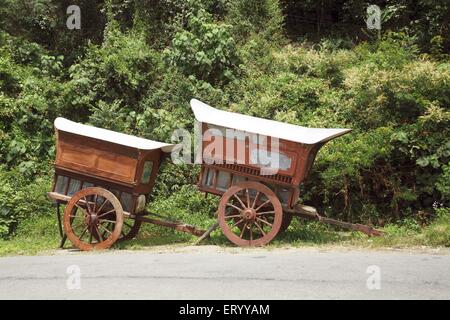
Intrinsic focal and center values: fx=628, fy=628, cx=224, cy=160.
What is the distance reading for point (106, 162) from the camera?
1055cm

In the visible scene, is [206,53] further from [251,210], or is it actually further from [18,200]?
[251,210]

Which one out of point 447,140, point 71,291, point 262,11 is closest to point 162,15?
point 262,11

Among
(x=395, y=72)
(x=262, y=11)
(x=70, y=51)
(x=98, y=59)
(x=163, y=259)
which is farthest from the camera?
(x=70, y=51)

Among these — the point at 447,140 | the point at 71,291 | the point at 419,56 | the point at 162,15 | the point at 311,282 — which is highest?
the point at 162,15

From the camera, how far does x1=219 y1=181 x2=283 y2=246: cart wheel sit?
33.5ft

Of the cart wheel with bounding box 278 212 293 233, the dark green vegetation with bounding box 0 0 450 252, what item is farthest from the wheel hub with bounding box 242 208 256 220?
the dark green vegetation with bounding box 0 0 450 252

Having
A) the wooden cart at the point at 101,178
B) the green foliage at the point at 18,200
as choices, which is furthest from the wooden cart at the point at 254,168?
the green foliage at the point at 18,200

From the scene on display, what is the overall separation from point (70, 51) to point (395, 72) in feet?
37.8

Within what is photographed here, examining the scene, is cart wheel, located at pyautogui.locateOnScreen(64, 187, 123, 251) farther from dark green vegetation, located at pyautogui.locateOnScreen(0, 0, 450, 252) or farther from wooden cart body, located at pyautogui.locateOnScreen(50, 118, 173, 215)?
dark green vegetation, located at pyautogui.locateOnScreen(0, 0, 450, 252)

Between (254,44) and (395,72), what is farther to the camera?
(254,44)

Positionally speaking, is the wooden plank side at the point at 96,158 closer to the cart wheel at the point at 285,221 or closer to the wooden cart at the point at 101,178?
the wooden cart at the point at 101,178

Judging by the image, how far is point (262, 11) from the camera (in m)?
18.5

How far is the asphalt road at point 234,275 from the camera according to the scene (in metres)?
6.94

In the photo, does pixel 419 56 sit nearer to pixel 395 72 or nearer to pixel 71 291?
pixel 395 72
